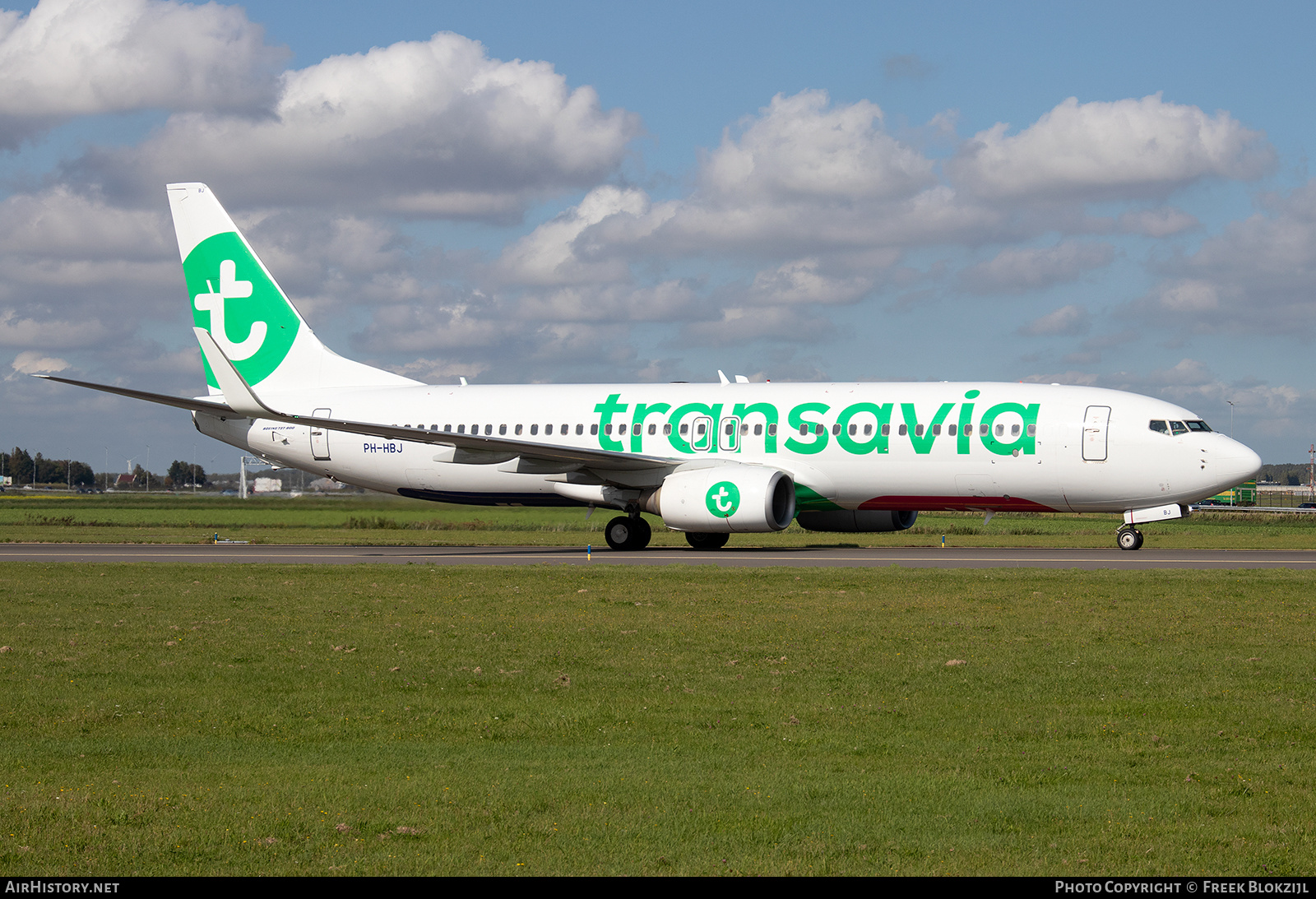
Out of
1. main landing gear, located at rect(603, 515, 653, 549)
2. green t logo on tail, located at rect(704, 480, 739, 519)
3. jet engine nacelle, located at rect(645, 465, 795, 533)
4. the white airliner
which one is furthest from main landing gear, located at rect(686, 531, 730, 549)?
green t logo on tail, located at rect(704, 480, 739, 519)

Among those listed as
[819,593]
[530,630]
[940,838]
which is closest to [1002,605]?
[819,593]

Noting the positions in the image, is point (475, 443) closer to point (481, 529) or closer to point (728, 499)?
point (728, 499)

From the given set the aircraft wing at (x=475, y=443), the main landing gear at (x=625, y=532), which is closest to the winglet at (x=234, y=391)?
the aircraft wing at (x=475, y=443)

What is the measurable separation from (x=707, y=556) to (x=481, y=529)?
18.6 m

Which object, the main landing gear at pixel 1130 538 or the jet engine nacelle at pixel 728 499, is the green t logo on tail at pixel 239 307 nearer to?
the jet engine nacelle at pixel 728 499

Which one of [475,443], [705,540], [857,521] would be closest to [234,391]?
[475,443]

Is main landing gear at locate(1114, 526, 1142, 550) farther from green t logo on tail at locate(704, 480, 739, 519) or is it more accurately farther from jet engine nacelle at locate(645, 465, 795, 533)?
green t logo on tail at locate(704, 480, 739, 519)

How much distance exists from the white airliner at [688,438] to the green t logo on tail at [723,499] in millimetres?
41

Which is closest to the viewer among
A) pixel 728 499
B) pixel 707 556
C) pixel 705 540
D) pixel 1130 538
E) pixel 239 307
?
pixel 728 499

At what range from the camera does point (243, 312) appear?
3800 cm

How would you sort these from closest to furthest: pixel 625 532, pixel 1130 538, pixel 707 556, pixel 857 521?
1. pixel 707 556
2. pixel 1130 538
3. pixel 625 532
4. pixel 857 521

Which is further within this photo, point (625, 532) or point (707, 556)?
point (625, 532)

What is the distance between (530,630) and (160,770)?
24.0 feet

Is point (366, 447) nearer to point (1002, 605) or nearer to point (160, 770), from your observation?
point (1002, 605)
